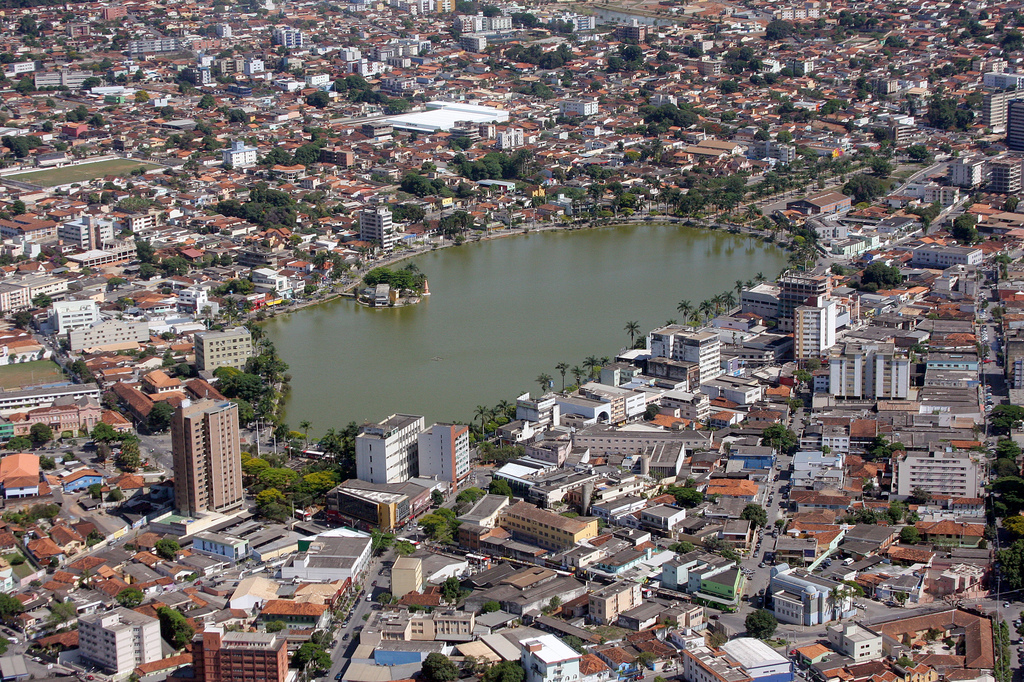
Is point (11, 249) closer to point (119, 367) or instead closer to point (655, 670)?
point (119, 367)

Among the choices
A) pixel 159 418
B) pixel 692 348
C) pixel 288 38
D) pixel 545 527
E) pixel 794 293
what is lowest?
pixel 545 527

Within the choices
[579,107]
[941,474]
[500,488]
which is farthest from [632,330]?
[579,107]

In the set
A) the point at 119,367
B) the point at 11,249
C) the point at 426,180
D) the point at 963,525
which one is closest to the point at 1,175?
the point at 11,249

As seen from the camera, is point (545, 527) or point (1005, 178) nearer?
point (545, 527)

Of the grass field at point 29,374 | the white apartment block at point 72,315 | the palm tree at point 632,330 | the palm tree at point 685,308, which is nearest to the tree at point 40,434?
the grass field at point 29,374

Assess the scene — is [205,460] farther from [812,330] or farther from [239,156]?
[239,156]

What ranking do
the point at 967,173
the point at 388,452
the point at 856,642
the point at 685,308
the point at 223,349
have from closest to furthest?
1. the point at 856,642
2. the point at 388,452
3. the point at 223,349
4. the point at 685,308
5. the point at 967,173

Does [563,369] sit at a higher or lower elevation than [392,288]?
lower
